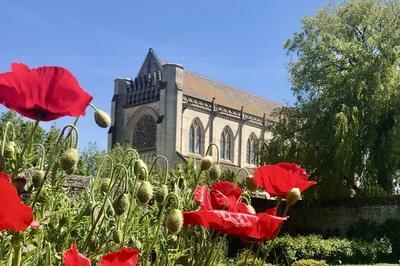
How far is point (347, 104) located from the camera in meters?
20.0

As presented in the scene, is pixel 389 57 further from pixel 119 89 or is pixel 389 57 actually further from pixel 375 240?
pixel 119 89

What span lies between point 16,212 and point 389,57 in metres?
21.0

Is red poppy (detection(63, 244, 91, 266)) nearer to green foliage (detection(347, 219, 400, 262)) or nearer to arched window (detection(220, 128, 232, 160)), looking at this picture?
green foliage (detection(347, 219, 400, 262))

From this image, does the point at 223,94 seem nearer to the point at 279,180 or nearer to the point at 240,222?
the point at 279,180

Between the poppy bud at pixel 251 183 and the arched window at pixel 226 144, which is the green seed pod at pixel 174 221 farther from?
the arched window at pixel 226 144

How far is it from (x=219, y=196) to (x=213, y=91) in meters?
38.0

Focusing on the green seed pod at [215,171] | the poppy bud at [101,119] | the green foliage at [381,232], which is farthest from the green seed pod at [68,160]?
the green foliage at [381,232]

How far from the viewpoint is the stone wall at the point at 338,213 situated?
62.7 ft

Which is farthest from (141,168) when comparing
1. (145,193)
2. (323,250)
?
(323,250)

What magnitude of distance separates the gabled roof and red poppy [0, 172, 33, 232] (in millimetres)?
34553

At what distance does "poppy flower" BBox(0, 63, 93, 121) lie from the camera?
1.06 metres

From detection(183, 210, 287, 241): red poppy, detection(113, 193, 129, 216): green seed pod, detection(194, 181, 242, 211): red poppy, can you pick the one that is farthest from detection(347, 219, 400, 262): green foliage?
detection(113, 193, 129, 216): green seed pod

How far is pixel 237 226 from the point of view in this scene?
4.25 feet

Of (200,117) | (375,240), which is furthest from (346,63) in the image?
(200,117)
